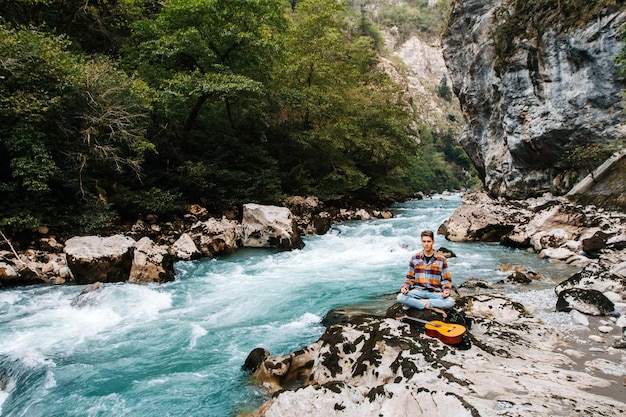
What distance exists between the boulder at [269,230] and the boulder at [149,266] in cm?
373

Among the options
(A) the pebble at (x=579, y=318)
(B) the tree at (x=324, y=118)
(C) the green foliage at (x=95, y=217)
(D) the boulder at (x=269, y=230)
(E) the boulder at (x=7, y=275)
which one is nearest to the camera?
(A) the pebble at (x=579, y=318)

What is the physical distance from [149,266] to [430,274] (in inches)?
280

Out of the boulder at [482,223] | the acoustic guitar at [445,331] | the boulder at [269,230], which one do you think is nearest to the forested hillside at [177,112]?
the boulder at [269,230]

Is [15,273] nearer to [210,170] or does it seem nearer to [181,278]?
[181,278]

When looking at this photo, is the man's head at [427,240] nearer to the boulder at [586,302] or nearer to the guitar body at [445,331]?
the guitar body at [445,331]

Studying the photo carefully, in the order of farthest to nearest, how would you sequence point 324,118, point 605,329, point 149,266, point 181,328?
point 324,118 → point 149,266 → point 181,328 → point 605,329

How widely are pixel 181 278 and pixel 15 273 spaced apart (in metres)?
3.63

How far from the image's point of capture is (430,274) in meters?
4.64

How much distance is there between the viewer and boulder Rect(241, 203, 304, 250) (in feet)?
41.5

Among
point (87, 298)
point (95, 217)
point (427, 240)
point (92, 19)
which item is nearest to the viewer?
point (427, 240)

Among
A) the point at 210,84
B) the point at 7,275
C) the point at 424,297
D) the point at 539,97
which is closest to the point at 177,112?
the point at 210,84

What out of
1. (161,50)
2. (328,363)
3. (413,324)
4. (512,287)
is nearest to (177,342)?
(328,363)

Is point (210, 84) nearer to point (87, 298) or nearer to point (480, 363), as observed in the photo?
point (87, 298)

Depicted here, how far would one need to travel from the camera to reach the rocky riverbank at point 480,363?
2785mm
